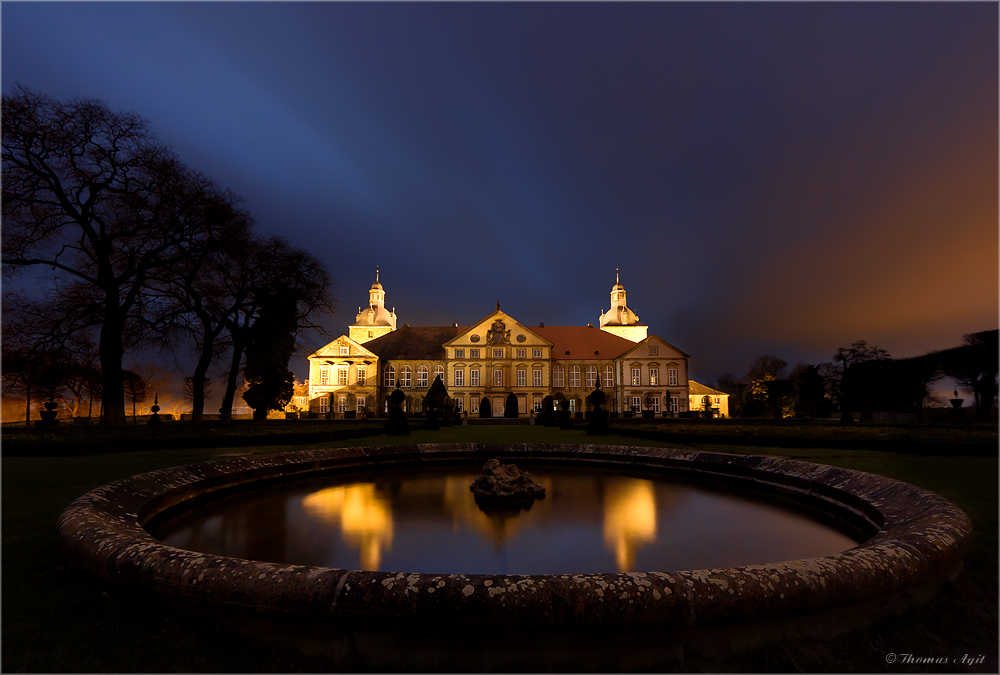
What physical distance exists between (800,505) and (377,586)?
6.11 m

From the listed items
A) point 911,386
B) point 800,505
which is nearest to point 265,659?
point 800,505

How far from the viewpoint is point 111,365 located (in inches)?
730

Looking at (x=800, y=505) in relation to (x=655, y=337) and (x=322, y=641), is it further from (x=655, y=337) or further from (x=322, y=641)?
(x=655, y=337)

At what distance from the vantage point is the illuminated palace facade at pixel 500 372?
167 ft

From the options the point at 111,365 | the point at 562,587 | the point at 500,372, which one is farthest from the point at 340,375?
the point at 562,587

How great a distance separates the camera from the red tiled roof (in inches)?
2106

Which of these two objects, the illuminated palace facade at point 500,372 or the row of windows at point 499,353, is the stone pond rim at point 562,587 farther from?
the row of windows at point 499,353

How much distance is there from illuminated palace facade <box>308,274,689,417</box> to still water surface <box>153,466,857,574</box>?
4420 cm

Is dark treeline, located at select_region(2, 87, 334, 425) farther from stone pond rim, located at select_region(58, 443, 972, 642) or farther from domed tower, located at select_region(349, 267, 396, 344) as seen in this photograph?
domed tower, located at select_region(349, 267, 396, 344)

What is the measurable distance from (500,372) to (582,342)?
1105cm

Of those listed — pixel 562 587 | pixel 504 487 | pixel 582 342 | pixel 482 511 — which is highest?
pixel 582 342

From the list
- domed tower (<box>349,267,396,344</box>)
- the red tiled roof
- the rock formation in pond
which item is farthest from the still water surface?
domed tower (<box>349,267,396,344</box>)

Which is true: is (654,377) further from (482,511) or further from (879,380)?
(482,511)

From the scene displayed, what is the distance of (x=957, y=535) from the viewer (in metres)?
3.25
